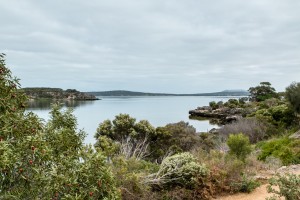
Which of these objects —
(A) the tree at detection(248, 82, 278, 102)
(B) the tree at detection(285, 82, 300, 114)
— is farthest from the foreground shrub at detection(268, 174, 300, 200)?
(A) the tree at detection(248, 82, 278, 102)

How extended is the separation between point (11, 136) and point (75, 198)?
1171mm

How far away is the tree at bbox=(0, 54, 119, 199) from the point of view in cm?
362

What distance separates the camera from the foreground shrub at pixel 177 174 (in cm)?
972

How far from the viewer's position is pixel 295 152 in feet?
53.3

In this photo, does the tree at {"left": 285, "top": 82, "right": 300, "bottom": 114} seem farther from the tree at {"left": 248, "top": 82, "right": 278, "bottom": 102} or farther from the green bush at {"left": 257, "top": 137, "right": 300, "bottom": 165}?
the tree at {"left": 248, "top": 82, "right": 278, "bottom": 102}

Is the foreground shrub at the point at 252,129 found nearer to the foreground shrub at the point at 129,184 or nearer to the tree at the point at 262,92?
the foreground shrub at the point at 129,184

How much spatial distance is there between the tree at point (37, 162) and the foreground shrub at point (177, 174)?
551cm

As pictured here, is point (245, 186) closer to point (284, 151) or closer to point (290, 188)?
point (290, 188)

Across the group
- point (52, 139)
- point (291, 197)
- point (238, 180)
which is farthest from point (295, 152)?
point (52, 139)

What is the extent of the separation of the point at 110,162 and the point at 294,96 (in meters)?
25.8

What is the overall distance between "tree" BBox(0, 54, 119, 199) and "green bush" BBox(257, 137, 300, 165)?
13.3m

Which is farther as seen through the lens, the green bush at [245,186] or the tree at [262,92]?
the tree at [262,92]

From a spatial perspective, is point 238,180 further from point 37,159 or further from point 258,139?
point 258,139

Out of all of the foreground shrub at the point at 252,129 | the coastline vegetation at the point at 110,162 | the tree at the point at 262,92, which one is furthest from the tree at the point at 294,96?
the tree at the point at 262,92
